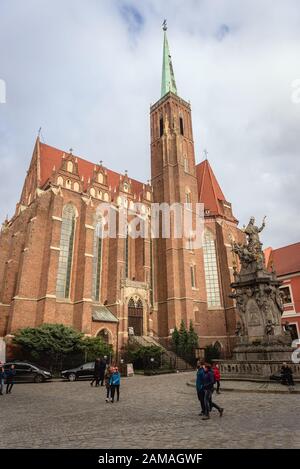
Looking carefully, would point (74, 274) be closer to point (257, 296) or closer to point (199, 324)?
point (199, 324)

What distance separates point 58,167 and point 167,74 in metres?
24.2

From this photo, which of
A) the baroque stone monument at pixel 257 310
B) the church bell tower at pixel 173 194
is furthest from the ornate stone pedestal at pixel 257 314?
the church bell tower at pixel 173 194

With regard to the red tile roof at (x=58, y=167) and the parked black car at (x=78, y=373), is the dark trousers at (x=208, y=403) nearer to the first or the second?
the parked black car at (x=78, y=373)

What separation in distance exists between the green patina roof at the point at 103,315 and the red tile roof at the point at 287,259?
16.3 meters

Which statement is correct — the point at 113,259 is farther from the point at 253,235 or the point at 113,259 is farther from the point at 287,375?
the point at 287,375

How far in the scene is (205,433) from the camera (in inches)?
238

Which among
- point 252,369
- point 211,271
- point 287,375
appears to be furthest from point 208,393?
point 211,271

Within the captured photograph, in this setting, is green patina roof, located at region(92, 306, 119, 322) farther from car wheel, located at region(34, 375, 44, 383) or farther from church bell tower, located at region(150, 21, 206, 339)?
car wheel, located at region(34, 375, 44, 383)

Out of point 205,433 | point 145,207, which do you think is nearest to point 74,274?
point 145,207

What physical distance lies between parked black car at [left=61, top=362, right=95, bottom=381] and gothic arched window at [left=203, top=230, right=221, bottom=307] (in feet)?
57.5

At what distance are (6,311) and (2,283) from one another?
122 inches

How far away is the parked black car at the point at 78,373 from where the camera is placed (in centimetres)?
2039

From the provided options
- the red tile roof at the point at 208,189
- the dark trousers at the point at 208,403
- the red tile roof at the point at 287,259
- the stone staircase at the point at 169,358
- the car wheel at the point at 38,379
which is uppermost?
the red tile roof at the point at 208,189
